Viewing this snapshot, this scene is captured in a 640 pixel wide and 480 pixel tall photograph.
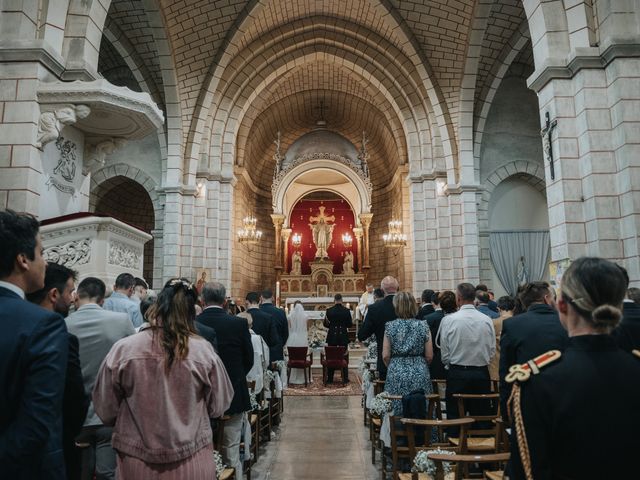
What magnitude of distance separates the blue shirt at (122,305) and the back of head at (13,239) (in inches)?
103

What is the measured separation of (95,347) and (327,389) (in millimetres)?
6588

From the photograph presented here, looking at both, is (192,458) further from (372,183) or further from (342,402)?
(372,183)

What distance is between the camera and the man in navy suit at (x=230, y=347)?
3.66 metres

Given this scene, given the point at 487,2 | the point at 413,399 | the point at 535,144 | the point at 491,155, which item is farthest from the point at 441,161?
the point at 413,399

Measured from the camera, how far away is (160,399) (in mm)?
2111

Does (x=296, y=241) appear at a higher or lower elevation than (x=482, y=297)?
higher

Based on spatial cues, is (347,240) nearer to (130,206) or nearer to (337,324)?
(130,206)

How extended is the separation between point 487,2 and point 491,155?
161 inches

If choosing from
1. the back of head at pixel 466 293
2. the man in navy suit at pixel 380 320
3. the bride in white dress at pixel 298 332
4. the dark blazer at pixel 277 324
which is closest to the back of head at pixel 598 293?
the back of head at pixel 466 293

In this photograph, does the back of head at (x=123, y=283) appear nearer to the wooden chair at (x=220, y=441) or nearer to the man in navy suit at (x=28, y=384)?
the wooden chair at (x=220, y=441)

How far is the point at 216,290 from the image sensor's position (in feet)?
12.0

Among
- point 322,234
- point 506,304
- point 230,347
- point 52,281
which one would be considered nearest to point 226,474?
point 230,347

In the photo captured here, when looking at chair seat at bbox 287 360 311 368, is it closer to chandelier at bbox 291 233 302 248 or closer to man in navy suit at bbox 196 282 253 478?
man in navy suit at bbox 196 282 253 478

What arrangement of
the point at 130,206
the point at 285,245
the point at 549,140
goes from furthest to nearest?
1. the point at 285,245
2. the point at 130,206
3. the point at 549,140
